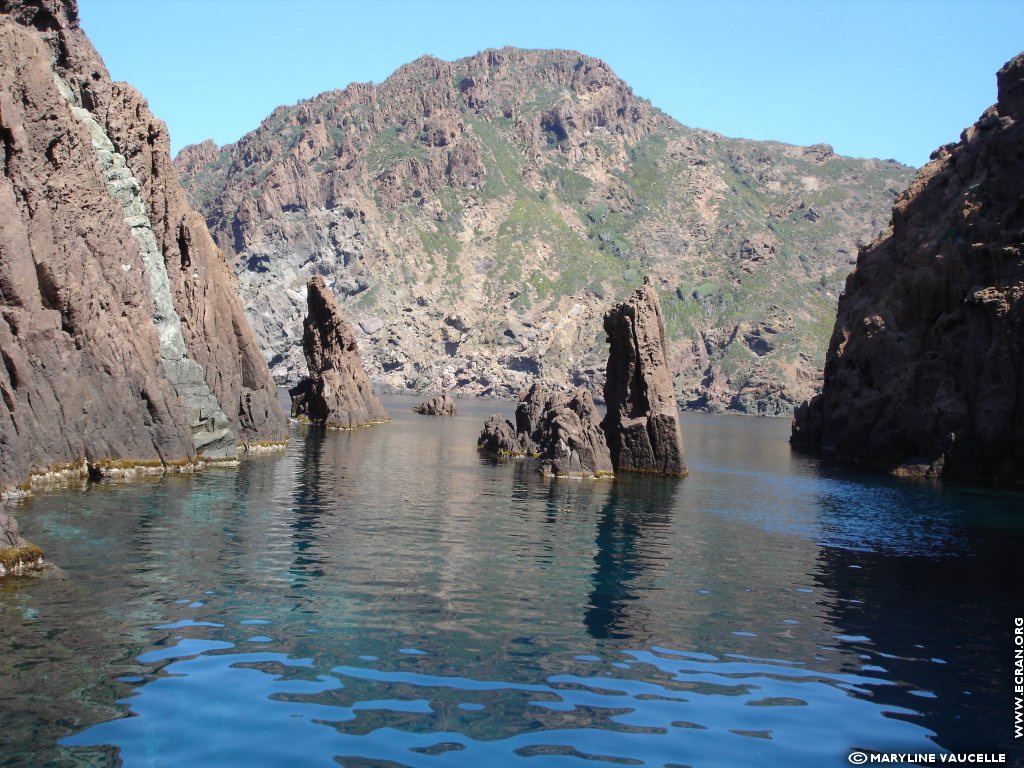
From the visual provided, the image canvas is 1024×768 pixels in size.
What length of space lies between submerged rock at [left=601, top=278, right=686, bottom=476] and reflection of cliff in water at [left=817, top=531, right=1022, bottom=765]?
28865 mm

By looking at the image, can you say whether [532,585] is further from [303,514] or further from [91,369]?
[91,369]

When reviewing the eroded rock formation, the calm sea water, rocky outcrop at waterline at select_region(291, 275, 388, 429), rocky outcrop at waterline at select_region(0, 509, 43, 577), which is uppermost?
rocky outcrop at waterline at select_region(291, 275, 388, 429)

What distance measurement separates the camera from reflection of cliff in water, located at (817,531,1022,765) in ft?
63.7

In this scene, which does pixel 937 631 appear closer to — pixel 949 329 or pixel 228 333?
pixel 228 333

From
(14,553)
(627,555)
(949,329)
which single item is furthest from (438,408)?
(14,553)

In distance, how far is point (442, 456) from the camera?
265ft

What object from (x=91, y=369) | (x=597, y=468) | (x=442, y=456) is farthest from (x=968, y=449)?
(x=91, y=369)

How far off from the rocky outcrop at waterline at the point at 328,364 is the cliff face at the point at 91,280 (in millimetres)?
39363

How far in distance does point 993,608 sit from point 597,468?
37305 millimetres

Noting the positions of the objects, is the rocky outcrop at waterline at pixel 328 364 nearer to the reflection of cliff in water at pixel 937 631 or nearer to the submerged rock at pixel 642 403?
the submerged rock at pixel 642 403

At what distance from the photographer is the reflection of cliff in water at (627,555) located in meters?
26.2

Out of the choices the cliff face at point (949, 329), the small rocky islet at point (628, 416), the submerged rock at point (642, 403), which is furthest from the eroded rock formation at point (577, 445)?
the cliff face at point (949, 329)

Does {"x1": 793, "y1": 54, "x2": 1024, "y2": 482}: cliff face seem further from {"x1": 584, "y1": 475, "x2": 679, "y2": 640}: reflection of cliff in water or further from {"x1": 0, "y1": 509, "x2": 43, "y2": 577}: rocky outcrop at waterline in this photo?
{"x1": 0, "y1": 509, "x2": 43, "y2": 577}: rocky outcrop at waterline
